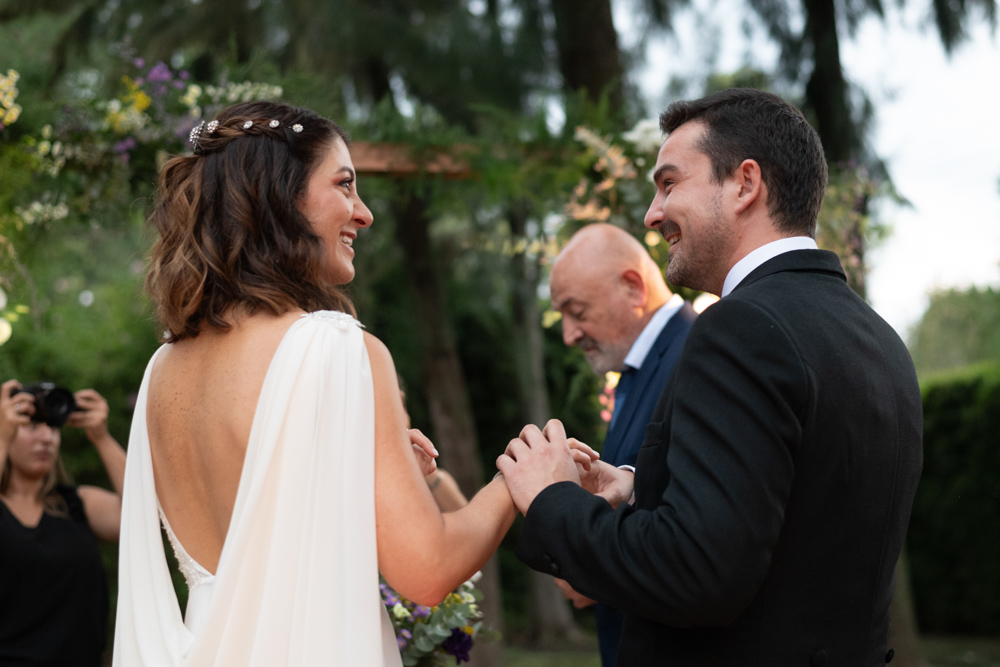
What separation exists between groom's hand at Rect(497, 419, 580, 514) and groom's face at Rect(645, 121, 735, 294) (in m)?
0.44

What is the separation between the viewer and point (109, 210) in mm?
4391

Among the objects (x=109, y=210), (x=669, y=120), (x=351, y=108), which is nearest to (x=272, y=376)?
(x=669, y=120)

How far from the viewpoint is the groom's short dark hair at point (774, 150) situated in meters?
1.75

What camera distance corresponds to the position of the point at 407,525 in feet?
5.22

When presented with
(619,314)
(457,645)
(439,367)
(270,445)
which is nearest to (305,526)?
(270,445)

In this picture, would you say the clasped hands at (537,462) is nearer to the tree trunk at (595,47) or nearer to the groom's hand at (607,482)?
the groom's hand at (607,482)

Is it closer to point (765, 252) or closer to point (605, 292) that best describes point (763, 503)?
point (765, 252)

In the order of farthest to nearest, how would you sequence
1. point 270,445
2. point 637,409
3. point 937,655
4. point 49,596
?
point 937,655
point 49,596
point 637,409
point 270,445

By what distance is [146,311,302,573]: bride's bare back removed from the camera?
1633 mm

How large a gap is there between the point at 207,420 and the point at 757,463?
99 cm

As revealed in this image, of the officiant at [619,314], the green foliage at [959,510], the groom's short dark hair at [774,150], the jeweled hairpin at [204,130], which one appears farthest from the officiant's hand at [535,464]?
the green foliage at [959,510]

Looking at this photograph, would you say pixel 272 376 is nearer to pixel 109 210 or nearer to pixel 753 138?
pixel 753 138

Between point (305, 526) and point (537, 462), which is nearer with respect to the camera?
point (305, 526)

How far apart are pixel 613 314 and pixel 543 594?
296 inches
